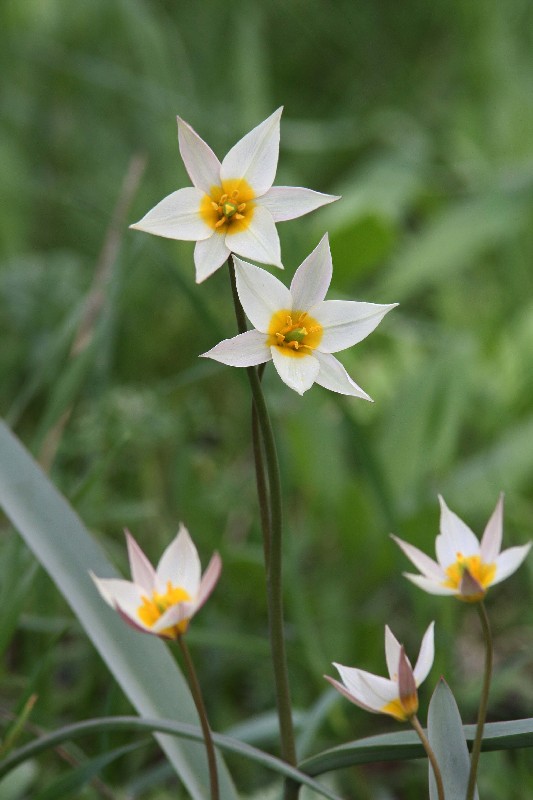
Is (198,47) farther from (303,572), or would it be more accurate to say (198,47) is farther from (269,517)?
(269,517)

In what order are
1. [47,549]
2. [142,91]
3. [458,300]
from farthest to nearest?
[458,300], [142,91], [47,549]

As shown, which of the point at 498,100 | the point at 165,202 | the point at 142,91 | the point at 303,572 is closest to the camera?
the point at 165,202

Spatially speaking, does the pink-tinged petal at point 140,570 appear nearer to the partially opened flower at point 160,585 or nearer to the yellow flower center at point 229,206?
the partially opened flower at point 160,585

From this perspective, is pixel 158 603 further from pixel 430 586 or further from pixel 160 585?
pixel 430 586

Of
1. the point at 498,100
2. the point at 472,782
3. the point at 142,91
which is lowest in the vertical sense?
the point at 472,782

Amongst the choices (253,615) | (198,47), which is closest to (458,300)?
(253,615)

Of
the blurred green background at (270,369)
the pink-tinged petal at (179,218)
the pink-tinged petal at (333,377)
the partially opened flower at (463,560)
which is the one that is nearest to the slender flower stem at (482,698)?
the partially opened flower at (463,560)

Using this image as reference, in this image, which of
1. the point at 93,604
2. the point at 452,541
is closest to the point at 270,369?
the point at 93,604
